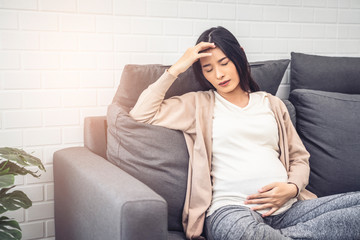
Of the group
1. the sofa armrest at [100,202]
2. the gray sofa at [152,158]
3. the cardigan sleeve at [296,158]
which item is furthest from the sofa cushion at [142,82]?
the cardigan sleeve at [296,158]

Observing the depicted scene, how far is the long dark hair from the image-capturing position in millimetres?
1627

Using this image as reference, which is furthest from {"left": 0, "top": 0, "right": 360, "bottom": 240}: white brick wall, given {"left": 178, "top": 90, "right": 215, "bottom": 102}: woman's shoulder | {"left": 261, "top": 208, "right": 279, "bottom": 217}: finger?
{"left": 261, "top": 208, "right": 279, "bottom": 217}: finger

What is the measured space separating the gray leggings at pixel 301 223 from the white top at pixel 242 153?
0.24 feet

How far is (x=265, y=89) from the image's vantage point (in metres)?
1.86

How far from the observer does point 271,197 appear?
4.65ft

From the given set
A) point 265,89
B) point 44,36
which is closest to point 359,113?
point 265,89

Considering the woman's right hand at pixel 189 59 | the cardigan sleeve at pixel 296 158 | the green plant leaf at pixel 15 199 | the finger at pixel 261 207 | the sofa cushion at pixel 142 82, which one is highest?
the woman's right hand at pixel 189 59

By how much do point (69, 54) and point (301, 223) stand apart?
126cm

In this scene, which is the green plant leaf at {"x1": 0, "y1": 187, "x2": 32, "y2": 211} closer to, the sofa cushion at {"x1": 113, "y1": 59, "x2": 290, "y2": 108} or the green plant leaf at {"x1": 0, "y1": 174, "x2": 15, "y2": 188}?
the green plant leaf at {"x1": 0, "y1": 174, "x2": 15, "y2": 188}

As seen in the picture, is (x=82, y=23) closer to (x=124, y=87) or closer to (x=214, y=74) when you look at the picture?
(x=124, y=87)

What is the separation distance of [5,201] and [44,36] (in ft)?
2.61

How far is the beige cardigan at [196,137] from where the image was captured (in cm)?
145

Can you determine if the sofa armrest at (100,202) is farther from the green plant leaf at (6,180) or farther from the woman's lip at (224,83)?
the woman's lip at (224,83)

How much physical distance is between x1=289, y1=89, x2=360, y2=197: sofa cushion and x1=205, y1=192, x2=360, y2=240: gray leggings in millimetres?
340
